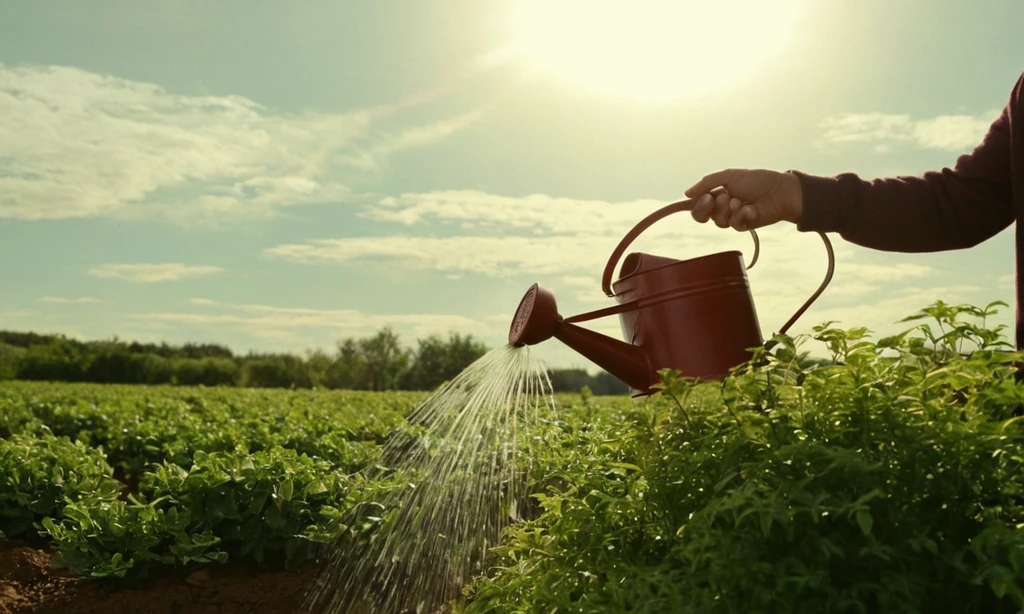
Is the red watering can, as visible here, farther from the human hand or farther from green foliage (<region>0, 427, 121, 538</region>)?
green foliage (<region>0, 427, 121, 538</region>)

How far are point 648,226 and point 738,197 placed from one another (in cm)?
32

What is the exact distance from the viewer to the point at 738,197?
9.59 ft

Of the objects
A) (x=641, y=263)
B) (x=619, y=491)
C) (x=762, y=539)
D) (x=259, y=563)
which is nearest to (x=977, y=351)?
(x=762, y=539)

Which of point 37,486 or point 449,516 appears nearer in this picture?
point 449,516

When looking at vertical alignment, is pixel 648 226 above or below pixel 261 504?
above

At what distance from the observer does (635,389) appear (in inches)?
121

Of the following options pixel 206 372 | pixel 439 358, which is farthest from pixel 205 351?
pixel 439 358

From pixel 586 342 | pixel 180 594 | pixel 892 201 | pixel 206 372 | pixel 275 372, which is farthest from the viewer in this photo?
pixel 275 372

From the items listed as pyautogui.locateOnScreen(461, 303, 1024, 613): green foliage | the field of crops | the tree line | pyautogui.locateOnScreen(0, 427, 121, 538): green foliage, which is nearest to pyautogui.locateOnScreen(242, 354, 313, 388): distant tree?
the tree line

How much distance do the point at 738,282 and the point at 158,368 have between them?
30965 mm

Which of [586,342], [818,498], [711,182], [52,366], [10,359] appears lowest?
[818,498]

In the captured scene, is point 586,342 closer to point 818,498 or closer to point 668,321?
point 668,321

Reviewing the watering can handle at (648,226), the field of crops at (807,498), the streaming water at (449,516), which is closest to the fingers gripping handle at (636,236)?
the watering can handle at (648,226)

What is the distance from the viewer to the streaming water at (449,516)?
318 centimetres
